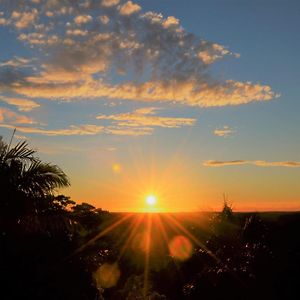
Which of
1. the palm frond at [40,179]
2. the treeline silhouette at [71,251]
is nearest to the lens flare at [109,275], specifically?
the treeline silhouette at [71,251]

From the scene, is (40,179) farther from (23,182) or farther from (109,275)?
(109,275)

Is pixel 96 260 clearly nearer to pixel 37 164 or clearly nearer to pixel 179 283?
pixel 37 164

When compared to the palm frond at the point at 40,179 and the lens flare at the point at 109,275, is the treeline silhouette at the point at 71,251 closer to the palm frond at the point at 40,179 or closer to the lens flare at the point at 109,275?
the palm frond at the point at 40,179

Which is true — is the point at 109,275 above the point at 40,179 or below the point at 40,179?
below

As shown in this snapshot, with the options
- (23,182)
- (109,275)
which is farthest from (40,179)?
(109,275)

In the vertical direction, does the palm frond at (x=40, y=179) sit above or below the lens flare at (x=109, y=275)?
above

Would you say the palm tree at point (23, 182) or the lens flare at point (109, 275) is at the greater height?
the palm tree at point (23, 182)

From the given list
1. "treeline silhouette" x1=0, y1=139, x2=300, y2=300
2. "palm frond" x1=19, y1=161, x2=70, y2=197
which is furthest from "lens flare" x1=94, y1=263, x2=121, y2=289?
"palm frond" x1=19, y1=161, x2=70, y2=197

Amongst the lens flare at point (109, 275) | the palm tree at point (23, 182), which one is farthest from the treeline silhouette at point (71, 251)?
the lens flare at point (109, 275)

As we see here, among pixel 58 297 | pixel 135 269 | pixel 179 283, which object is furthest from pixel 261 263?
pixel 135 269

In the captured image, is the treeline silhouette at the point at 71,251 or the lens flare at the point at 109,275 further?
the lens flare at the point at 109,275

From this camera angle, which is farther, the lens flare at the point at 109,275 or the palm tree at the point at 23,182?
the lens flare at the point at 109,275

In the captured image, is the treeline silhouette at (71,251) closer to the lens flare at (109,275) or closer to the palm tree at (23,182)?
the palm tree at (23,182)

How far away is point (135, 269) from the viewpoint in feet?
110
